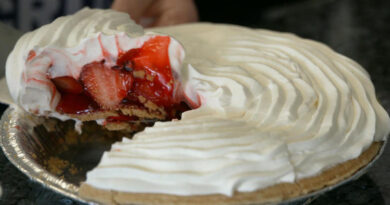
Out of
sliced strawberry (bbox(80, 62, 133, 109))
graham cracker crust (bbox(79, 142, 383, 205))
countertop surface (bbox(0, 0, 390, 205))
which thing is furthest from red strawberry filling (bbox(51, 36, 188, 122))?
graham cracker crust (bbox(79, 142, 383, 205))

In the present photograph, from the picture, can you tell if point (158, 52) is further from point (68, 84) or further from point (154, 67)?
point (68, 84)

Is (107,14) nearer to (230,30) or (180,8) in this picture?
(230,30)

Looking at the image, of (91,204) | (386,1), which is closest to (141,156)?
(91,204)

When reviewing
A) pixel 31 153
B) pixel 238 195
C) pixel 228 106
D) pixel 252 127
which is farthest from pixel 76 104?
pixel 238 195

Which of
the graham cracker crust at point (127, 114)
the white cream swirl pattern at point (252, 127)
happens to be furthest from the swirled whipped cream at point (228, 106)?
the graham cracker crust at point (127, 114)

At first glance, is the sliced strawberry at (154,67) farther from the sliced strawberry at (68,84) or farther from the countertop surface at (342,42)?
the countertop surface at (342,42)
